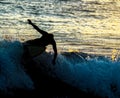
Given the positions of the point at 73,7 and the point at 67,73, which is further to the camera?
the point at 73,7

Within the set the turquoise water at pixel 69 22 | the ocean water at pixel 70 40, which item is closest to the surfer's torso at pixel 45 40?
the ocean water at pixel 70 40

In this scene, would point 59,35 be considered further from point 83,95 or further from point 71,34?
point 83,95

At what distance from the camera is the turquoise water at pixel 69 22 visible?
34.8m

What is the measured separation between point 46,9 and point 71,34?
13515mm

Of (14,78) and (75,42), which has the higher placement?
(14,78)

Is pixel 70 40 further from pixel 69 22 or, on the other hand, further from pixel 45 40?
pixel 45 40

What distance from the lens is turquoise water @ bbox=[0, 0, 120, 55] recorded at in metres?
34.8

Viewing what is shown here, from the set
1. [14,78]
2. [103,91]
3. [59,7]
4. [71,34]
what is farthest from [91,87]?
[59,7]

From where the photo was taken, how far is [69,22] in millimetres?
43688

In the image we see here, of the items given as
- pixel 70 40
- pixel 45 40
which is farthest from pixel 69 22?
pixel 45 40

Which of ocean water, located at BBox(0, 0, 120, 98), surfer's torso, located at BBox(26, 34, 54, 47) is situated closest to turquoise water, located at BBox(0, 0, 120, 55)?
ocean water, located at BBox(0, 0, 120, 98)

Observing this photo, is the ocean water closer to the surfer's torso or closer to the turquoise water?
the turquoise water

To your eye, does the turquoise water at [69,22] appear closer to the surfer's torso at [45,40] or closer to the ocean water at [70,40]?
the ocean water at [70,40]

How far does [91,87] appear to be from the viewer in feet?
73.8
